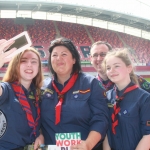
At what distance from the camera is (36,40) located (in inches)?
1020

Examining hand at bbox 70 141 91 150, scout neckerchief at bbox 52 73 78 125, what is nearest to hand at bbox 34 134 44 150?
scout neckerchief at bbox 52 73 78 125

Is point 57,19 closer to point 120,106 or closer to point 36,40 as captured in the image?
point 36,40

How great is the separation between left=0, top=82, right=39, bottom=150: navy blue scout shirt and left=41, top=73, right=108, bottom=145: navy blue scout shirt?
0.77 ft

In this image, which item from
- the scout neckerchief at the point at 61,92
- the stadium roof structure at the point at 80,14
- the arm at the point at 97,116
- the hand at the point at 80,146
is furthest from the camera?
the stadium roof structure at the point at 80,14

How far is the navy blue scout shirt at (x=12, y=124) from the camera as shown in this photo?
2.38m

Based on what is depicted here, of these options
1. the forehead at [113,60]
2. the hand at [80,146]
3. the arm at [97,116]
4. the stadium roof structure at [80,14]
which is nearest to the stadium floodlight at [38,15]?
the stadium roof structure at [80,14]

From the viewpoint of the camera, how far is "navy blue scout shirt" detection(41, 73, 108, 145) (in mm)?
2441

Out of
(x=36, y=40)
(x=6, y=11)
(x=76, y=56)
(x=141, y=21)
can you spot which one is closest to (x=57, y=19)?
(x=36, y=40)

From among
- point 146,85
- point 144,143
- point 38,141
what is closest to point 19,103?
point 38,141

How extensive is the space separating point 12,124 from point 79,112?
2.34 ft

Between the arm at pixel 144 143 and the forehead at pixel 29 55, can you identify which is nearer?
the arm at pixel 144 143

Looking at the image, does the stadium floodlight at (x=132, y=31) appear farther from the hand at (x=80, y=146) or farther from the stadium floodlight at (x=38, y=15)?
the hand at (x=80, y=146)

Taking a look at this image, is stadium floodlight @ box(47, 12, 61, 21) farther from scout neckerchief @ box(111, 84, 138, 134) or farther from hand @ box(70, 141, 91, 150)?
hand @ box(70, 141, 91, 150)

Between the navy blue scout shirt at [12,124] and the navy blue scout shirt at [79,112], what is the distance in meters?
0.23
